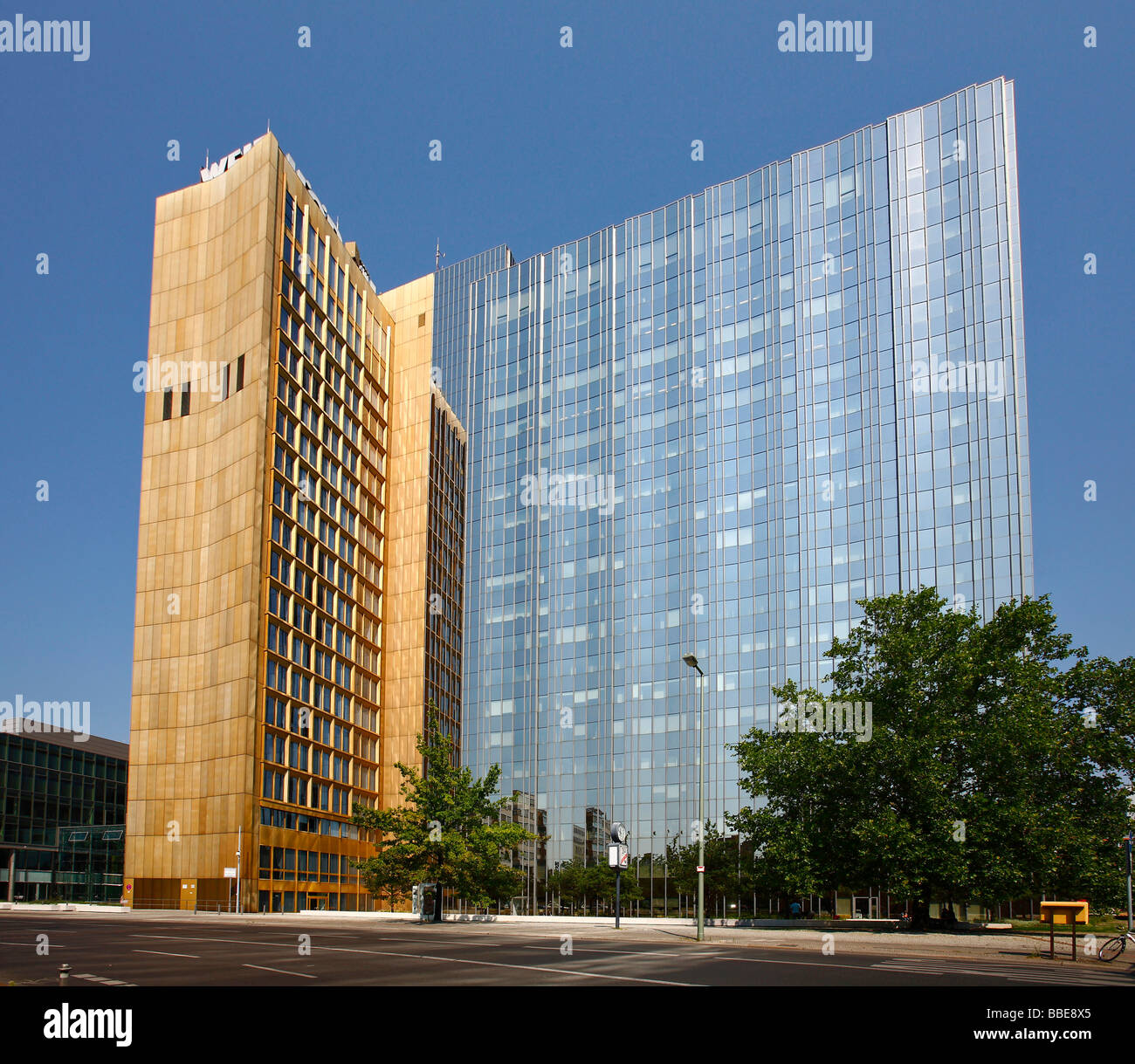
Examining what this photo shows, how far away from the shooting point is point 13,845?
96188mm

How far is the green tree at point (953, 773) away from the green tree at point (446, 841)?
43.0 feet

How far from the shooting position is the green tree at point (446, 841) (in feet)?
169

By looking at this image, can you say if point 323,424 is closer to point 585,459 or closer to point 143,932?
point 585,459

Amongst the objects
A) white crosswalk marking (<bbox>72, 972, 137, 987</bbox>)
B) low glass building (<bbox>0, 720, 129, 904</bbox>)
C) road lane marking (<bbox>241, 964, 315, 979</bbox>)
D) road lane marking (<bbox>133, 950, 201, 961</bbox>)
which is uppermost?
white crosswalk marking (<bbox>72, 972, 137, 987</bbox>)

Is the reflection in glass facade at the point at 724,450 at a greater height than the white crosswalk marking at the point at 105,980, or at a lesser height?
greater

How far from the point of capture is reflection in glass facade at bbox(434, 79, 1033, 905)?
96062 millimetres

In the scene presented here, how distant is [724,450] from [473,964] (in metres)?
93.2

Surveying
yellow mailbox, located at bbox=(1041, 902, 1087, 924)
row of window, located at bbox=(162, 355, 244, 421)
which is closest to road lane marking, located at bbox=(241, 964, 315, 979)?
yellow mailbox, located at bbox=(1041, 902, 1087, 924)

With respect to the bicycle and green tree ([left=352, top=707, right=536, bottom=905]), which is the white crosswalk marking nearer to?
the bicycle

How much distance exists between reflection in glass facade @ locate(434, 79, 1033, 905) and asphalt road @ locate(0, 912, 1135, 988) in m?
69.6

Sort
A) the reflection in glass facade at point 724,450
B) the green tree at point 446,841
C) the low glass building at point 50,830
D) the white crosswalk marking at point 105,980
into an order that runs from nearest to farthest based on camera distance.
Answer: the white crosswalk marking at point 105,980 < the green tree at point 446,841 < the reflection in glass facade at point 724,450 < the low glass building at point 50,830

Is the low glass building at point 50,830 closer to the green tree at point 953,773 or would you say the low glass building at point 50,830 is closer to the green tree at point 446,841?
the green tree at point 446,841

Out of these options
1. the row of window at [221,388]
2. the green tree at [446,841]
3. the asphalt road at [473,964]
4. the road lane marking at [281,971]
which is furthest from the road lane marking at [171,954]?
the row of window at [221,388]

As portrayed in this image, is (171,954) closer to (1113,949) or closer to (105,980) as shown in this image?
(105,980)
